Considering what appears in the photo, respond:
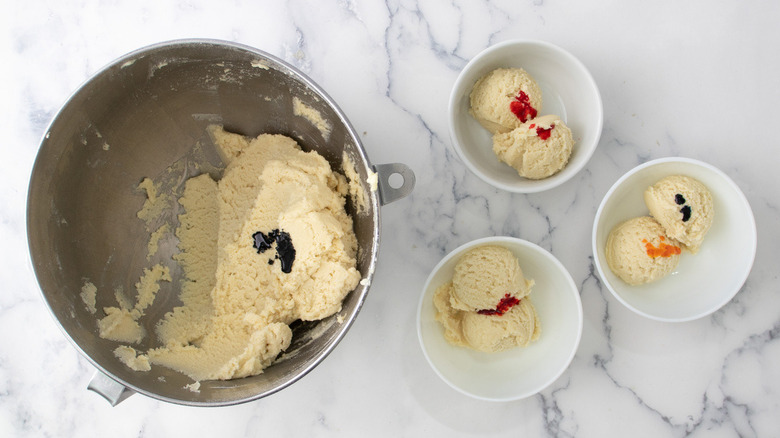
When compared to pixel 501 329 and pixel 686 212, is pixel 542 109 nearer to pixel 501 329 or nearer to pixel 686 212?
pixel 686 212

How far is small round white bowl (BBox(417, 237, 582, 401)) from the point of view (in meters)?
1.26

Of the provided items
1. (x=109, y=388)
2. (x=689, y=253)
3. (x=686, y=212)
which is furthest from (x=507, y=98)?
(x=109, y=388)

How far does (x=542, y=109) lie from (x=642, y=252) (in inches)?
16.4

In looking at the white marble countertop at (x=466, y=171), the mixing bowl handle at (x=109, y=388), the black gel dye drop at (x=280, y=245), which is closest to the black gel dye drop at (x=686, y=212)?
the white marble countertop at (x=466, y=171)

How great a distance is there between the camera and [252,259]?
1.21 metres

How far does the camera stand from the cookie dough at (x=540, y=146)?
1.24 m

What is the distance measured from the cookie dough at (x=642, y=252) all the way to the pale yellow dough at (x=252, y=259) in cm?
63

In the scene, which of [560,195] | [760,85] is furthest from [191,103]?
[760,85]

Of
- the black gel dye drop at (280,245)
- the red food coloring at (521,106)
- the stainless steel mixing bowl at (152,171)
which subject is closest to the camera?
the stainless steel mixing bowl at (152,171)

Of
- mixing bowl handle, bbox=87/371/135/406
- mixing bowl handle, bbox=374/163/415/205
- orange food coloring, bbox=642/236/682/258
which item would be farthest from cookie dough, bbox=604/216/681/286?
mixing bowl handle, bbox=87/371/135/406

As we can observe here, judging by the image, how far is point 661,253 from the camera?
1263 mm

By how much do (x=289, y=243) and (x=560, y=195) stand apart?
2.22 feet

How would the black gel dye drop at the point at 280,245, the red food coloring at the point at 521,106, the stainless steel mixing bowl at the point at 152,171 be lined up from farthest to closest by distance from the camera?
1. the red food coloring at the point at 521,106
2. the black gel dye drop at the point at 280,245
3. the stainless steel mixing bowl at the point at 152,171

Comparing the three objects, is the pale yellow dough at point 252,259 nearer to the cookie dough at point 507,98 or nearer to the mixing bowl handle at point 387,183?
the mixing bowl handle at point 387,183
